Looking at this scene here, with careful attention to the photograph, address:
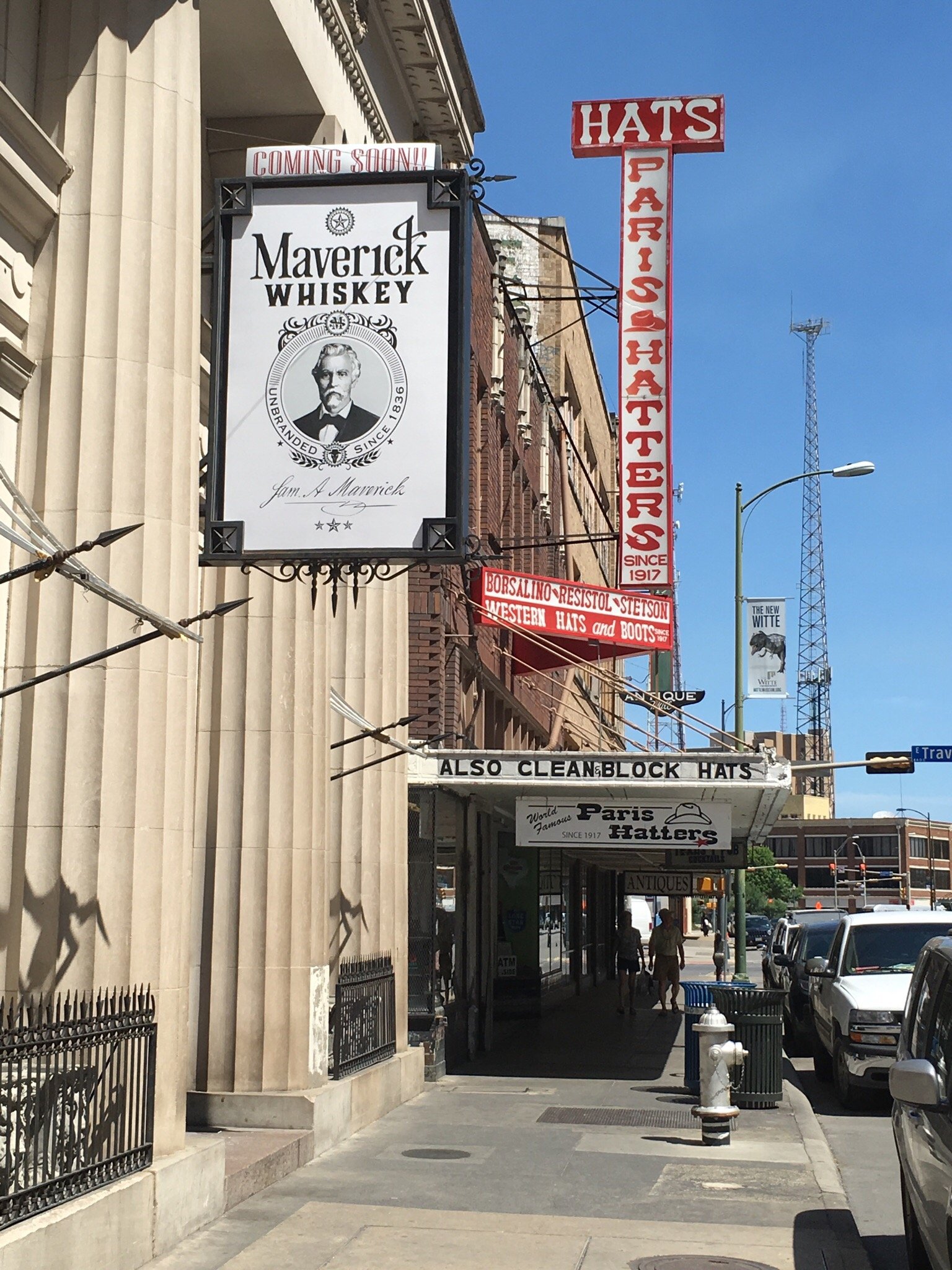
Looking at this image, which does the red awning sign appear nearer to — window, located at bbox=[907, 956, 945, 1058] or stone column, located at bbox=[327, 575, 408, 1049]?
stone column, located at bbox=[327, 575, 408, 1049]

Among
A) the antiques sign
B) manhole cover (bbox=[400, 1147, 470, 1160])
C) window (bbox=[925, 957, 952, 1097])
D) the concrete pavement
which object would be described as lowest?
the concrete pavement

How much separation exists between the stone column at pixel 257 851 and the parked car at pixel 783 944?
1286cm

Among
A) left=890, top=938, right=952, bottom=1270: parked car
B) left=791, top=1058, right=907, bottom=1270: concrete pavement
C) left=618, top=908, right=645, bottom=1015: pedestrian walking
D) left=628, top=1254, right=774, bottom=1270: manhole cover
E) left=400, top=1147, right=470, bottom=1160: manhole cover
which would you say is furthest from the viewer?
left=618, top=908, right=645, bottom=1015: pedestrian walking

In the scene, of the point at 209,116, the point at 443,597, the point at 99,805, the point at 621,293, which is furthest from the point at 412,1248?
the point at 621,293

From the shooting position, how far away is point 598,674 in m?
19.8

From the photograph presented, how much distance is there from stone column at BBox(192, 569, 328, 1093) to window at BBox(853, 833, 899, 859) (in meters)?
133

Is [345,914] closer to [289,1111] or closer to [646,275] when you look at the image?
[289,1111]

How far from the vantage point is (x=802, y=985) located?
72.4ft

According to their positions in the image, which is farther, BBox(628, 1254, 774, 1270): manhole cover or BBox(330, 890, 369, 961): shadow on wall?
BBox(330, 890, 369, 961): shadow on wall

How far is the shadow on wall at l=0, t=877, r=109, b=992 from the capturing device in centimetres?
845

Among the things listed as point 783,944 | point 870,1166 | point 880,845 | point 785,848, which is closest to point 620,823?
point 870,1166

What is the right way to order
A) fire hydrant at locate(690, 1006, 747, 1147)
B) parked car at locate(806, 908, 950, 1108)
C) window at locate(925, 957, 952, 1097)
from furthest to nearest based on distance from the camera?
parked car at locate(806, 908, 950, 1108)
fire hydrant at locate(690, 1006, 747, 1147)
window at locate(925, 957, 952, 1097)

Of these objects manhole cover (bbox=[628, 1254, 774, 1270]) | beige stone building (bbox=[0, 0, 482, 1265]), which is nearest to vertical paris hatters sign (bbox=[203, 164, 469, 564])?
beige stone building (bbox=[0, 0, 482, 1265])

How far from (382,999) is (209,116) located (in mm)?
8602
